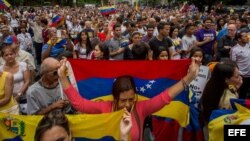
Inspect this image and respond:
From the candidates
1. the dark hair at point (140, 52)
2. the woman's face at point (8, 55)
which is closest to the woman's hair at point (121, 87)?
the dark hair at point (140, 52)

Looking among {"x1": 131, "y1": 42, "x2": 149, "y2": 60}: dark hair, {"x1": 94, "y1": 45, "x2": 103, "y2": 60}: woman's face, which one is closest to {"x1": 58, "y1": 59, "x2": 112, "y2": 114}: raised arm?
{"x1": 131, "y1": 42, "x2": 149, "y2": 60}: dark hair

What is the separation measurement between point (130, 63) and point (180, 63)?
23.6 inches

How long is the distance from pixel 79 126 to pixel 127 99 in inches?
26.0

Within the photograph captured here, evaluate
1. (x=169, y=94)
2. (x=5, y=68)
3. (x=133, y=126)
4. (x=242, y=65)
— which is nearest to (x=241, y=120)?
(x=169, y=94)

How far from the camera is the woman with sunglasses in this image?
6.03m

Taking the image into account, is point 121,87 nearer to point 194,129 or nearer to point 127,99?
point 127,99

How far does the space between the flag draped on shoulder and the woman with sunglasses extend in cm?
138

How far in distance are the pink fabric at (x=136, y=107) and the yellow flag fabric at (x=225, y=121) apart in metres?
0.49

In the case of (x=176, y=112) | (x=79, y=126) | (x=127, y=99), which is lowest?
(x=176, y=112)

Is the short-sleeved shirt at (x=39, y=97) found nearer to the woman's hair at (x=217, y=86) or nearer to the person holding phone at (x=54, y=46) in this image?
the woman's hair at (x=217, y=86)

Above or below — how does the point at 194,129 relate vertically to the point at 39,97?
below

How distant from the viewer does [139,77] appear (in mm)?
5012

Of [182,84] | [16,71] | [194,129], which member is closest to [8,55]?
[16,71]

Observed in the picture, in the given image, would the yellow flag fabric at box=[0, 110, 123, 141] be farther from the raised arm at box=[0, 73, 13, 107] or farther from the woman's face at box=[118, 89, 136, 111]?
the raised arm at box=[0, 73, 13, 107]
